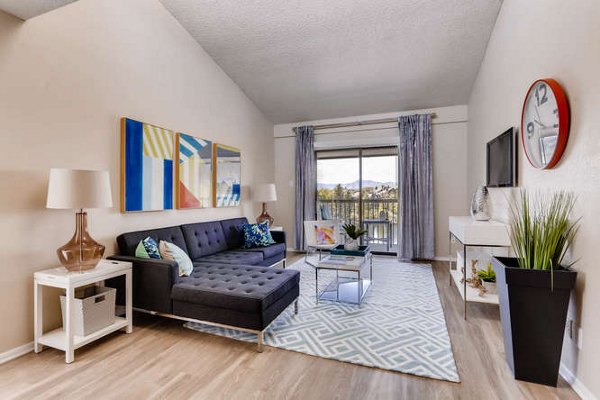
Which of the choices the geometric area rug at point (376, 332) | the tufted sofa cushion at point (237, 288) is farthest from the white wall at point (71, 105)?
the geometric area rug at point (376, 332)

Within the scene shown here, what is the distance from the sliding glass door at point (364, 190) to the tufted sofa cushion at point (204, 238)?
2527 millimetres

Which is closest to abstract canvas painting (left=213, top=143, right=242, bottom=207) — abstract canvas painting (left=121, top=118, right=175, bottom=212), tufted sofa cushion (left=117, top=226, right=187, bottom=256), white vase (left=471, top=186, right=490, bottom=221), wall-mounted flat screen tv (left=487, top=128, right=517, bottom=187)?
abstract canvas painting (left=121, top=118, right=175, bottom=212)

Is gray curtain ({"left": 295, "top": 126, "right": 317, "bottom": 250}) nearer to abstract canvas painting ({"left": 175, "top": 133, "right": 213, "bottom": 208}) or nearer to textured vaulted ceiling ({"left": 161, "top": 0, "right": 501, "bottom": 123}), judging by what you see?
textured vaulted ceiling ({"left": 161, "top": 0, "right": 501, "bottom": 123})

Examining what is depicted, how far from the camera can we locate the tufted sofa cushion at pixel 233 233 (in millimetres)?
4207

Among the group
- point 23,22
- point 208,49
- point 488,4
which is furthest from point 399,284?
point 23,22

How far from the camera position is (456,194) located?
509 cm

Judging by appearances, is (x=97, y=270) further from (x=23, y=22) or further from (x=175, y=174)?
(x=23, y=22)

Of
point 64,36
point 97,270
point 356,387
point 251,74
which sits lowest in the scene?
point 356,387

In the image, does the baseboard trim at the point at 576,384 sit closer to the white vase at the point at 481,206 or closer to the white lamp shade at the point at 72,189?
the white vase at the point at 481,206

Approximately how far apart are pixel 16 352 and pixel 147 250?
1059 mm

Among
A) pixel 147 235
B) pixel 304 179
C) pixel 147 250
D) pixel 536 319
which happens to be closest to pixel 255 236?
pixel 147 235

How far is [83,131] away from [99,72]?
22.7 inches

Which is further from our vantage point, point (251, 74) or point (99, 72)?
point (251, 74)

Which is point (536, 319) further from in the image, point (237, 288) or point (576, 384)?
point (237, 288)
